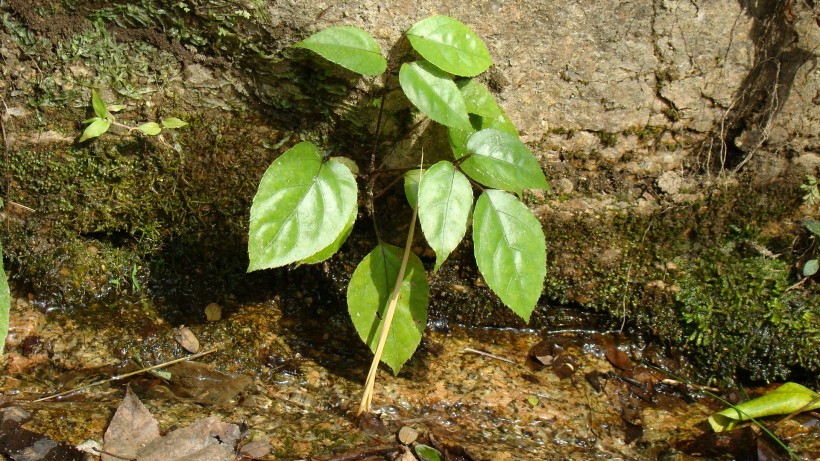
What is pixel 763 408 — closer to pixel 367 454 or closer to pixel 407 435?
pixel 407 435

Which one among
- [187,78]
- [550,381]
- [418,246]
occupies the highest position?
[187,78]

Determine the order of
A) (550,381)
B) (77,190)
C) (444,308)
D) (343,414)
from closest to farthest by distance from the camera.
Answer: (343,414) → (77,190) → (550,381) → (444,308)

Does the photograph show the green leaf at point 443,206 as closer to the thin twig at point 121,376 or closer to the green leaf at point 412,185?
the green leaf at point 412,185

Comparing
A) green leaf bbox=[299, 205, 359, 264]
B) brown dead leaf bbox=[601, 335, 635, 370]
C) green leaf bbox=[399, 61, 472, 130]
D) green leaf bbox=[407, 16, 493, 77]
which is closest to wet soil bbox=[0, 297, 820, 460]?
brown dead leaf bbox=[601, 335, 635, 370]

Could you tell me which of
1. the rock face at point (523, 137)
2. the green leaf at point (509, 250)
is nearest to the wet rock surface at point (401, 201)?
the rock face at point (523, 137)

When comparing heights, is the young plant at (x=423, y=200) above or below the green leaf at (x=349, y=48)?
below

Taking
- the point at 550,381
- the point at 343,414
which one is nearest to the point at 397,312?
the point at 343,414

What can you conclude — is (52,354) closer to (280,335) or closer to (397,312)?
(280,335)
